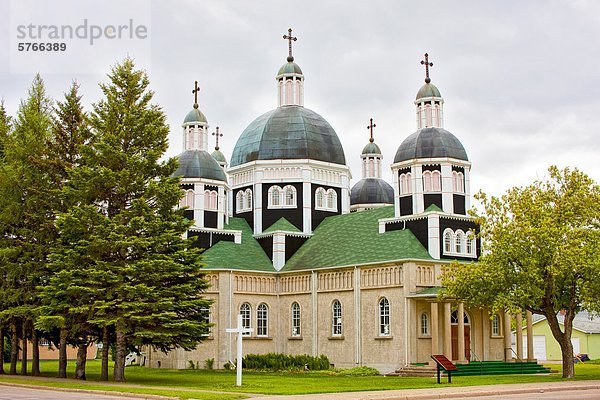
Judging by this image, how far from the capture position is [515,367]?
1715 inches

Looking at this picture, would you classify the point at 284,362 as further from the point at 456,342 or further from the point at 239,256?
Answer: the point at 456,342

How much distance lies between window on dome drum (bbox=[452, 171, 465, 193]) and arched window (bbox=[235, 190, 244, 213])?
1624 centimetres

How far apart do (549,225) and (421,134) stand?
534 inches

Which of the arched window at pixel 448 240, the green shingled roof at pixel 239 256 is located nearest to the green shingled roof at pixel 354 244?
the arched window at pixel 448 240

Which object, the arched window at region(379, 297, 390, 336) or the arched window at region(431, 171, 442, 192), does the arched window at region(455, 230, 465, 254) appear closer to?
the arched window at region(431, 171, 442, 192)

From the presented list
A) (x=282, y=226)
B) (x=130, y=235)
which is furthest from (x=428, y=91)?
(x=130, y=235)

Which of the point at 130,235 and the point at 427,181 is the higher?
the point at 427,181

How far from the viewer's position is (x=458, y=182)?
4700cm

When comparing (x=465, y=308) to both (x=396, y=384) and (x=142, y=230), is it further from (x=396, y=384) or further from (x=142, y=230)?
(x=142, y=230)

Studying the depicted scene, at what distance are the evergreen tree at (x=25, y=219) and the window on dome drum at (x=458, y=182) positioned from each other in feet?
72.0

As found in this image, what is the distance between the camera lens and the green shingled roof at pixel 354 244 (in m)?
45.8

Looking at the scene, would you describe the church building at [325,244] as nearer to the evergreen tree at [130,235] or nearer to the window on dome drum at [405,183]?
the window on dome drum at [405,183]

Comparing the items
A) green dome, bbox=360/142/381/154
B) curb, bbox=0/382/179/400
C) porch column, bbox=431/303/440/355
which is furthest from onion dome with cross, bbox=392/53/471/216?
curb, bbox=0/382/179/400

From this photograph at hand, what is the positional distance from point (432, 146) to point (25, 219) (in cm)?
2232
